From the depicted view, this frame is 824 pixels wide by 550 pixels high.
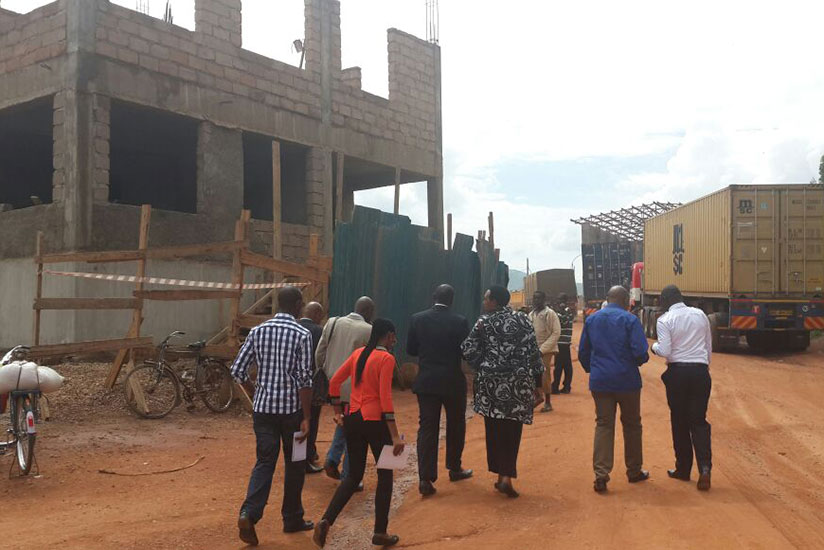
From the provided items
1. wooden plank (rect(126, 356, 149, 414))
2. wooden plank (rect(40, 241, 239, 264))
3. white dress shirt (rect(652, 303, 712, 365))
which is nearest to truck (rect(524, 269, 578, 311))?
wooden plank (rect(40, 241, 239, 264))

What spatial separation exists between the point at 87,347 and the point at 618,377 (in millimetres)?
6601

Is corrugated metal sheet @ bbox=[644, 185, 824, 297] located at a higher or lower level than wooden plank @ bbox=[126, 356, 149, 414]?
higher

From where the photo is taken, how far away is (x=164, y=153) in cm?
1995

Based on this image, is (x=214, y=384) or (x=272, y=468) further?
(x=214, y=384)

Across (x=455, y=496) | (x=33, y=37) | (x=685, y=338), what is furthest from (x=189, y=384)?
(x=33, y=37)

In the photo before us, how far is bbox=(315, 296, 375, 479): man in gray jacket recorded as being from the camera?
6.24 metres

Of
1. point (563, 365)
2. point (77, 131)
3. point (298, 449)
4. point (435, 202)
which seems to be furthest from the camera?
point (435, 202)

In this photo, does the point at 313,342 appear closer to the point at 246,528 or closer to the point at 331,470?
the point at 331,470

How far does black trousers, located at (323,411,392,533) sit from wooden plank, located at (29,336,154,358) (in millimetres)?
5253

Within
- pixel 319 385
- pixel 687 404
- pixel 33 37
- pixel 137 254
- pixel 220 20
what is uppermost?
pixel 220 20

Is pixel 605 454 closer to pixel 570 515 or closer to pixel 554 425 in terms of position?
pixel 570 515

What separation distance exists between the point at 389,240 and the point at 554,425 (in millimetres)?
4251

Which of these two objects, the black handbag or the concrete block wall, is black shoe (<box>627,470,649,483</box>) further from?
the concrete block wall

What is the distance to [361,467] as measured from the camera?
15.8 ft
